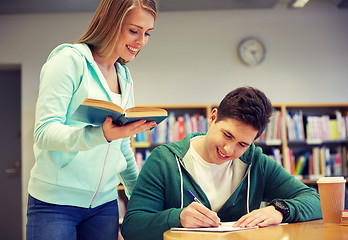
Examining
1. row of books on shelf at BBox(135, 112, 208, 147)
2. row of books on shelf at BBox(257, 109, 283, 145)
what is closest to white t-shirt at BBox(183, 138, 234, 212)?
row of books on shelf at BBox(135, 112, 208, 147)

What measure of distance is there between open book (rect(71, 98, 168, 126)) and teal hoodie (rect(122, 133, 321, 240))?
1.29 feet

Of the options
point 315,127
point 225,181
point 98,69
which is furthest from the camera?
point 315,127

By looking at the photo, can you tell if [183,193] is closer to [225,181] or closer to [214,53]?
[225,181]

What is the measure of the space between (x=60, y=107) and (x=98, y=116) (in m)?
0.24

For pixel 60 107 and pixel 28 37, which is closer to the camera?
pixel 60 107

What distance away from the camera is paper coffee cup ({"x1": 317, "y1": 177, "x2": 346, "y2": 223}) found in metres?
1.47

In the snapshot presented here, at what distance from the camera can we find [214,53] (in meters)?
5.32

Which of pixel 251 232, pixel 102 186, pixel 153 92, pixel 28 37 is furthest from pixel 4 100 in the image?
pixel 251 232

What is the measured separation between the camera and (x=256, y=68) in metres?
5.33

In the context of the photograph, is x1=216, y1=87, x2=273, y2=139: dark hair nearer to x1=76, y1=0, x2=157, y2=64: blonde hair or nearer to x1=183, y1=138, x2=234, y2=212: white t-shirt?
x1=183, y1=138, x2=234, y2=212: white t-shirt

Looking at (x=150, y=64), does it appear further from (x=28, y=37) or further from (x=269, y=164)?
(x=269, y=164)

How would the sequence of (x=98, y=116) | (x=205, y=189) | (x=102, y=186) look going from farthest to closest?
(x=205, y=189) → (x=102, y=186) → (x=98, y=116)

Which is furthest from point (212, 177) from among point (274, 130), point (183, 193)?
point (274, 130)

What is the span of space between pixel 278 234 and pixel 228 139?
0.44 metres
